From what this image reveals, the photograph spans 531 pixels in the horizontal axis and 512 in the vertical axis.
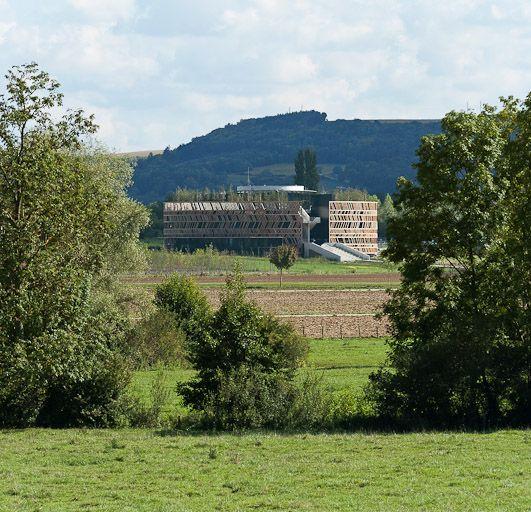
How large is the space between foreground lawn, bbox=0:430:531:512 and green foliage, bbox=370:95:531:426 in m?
2.68

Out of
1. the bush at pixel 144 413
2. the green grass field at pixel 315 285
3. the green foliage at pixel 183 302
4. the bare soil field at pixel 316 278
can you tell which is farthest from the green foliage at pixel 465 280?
the bare soil field at pixel 316 278

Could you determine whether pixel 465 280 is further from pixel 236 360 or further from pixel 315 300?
pixel 315 300

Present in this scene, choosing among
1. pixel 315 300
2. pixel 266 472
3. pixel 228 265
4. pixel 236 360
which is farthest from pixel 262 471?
pixel 228 265

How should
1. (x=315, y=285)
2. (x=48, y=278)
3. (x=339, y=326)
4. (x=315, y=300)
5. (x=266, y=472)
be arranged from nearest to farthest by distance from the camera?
(x=266, y=472) → (x=48, y=278) → (x=339, y=326) → (x=315, y=300) → (x=315, y=285)

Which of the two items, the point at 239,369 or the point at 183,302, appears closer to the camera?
the point at 239,369

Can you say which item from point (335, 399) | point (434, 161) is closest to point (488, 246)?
point (434, 161)

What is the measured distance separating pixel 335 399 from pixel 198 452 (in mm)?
9721

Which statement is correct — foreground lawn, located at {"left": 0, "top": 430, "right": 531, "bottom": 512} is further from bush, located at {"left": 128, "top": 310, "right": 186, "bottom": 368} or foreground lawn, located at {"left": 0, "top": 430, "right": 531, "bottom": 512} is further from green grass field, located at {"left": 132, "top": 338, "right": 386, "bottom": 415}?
bush, located at {"left": 128, "top": 310, "right": 186, "bottom": 368}

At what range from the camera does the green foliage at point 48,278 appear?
90.2 feet

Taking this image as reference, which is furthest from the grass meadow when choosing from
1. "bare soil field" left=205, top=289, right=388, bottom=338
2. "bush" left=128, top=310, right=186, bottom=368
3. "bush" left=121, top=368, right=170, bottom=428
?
"bare soil field" left=205, top=289, right=388, bottom=338

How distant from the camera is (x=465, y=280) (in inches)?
1183

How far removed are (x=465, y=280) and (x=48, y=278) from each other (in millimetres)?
11453

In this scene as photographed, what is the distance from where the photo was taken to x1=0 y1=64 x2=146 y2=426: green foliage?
90.2ft

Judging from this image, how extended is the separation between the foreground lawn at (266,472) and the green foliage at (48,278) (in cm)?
229
